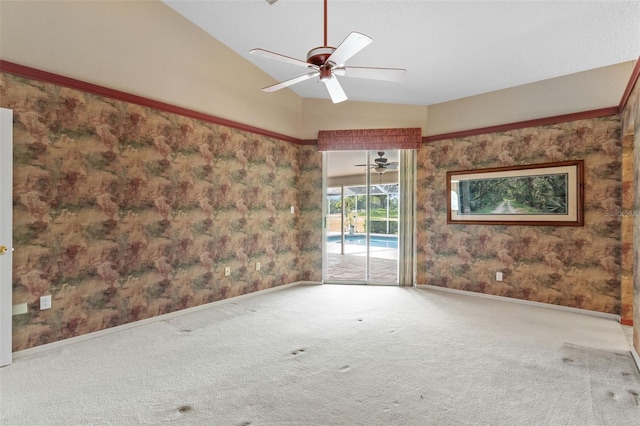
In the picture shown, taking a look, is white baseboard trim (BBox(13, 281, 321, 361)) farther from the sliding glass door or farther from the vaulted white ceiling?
the vaulted white ceiling

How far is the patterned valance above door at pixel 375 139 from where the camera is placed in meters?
5.24

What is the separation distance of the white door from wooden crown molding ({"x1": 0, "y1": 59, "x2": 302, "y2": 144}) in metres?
A: 0.38

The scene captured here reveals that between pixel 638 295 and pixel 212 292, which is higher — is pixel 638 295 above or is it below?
above

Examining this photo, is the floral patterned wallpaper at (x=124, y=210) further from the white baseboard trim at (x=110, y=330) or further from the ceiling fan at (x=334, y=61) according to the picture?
the ceiling fan at (x=334, y=61)

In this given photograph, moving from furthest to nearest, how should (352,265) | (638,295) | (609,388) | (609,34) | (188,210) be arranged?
1. (352,265)
2. (188,210)
3. (609,34)
4. (638,295)
5. (609,388)

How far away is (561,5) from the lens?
2844 millimetres

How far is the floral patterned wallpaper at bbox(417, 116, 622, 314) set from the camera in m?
3.85

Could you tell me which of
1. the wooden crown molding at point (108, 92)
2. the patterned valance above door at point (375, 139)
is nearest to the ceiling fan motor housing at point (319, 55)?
the wooden crown molding at point (108, 92)

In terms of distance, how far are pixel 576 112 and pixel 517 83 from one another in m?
0.83

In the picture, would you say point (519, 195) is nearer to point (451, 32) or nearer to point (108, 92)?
point (451, 32)

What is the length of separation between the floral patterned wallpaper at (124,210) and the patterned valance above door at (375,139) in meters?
1.13

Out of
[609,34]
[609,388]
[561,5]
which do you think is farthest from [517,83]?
[609,388]

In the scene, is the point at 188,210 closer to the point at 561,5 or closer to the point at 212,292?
the point at 212,292

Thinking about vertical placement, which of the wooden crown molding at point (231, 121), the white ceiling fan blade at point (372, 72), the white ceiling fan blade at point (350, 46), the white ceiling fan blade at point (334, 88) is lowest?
the white ceiling fan blade at point (334, 88)
